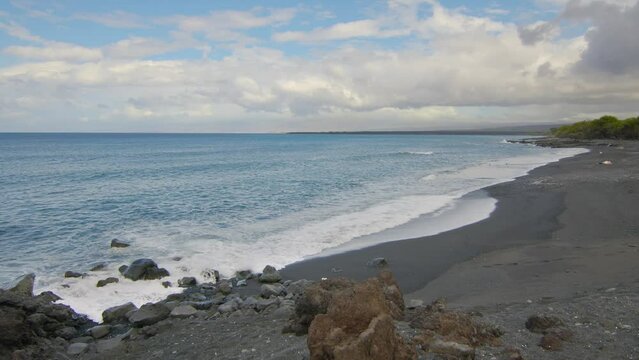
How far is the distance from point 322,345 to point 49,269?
42.8ft

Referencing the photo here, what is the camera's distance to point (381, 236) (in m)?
19.2

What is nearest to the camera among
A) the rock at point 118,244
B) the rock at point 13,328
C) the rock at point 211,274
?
the rock at point 13,328

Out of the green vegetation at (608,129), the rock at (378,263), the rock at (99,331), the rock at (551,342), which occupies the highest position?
the green vegetation at (608,129)

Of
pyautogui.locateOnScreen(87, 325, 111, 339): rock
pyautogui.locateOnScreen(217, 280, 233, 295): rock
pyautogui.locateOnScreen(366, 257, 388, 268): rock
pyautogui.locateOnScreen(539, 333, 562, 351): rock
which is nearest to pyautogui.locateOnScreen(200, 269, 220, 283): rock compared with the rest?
pyautogui.locateOnScreen(217, 280, 233, 295): rock

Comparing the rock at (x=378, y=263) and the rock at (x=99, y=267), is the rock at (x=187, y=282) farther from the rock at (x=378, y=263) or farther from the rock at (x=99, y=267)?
the rock at (x=378, y=263)

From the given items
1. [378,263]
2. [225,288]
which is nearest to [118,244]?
[225,288]

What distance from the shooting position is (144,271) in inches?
581

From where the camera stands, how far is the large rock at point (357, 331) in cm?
587

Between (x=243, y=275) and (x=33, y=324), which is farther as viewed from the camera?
(x=243, y=275)

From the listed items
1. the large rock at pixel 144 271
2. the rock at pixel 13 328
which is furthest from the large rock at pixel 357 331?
the large rock at pixel 144 271

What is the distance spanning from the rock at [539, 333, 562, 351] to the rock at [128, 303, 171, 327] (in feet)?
26.2

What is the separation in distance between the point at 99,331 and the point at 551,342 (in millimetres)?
9202

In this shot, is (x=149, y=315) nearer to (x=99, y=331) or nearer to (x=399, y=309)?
(x=99, y=331)

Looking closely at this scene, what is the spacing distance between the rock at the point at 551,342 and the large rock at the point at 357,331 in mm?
2429
